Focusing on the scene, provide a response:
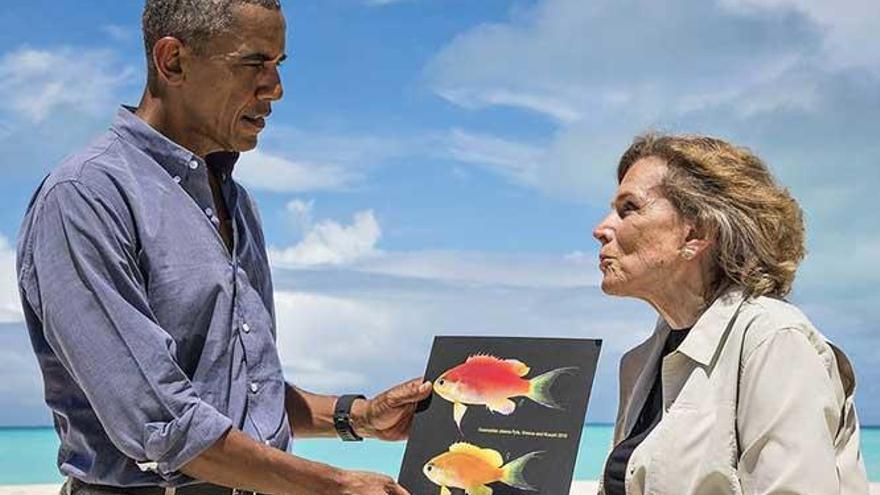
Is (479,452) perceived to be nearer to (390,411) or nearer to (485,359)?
(485,359)

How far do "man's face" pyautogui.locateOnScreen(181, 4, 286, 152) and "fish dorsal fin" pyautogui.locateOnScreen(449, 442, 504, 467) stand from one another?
960mm

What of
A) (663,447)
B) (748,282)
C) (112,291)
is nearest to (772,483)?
(663,447)

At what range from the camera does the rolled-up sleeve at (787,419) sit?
2936 millimetres

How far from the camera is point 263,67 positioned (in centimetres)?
315

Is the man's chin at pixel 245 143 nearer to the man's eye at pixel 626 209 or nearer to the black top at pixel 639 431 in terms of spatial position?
the man's eye at pixel 626 209

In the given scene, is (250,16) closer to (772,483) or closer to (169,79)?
(169,79)

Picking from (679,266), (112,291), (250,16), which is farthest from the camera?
(679,266)

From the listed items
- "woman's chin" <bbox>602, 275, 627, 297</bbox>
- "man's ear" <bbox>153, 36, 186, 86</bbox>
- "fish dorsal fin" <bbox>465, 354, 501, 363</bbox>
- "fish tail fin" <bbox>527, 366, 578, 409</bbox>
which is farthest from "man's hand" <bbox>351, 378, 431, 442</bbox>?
"man's ear" <bbox>153, 36, 186, 86</bbox>

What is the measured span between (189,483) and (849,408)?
162cm

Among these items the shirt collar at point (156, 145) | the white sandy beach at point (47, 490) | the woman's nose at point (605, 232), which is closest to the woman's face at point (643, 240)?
the woman's nose at point (605, 232)

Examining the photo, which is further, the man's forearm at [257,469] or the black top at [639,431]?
the black top at [639,431]

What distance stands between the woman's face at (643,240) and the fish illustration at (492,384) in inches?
11.8

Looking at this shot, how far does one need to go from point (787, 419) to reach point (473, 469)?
0.83 m

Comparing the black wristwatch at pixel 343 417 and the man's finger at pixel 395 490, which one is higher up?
the black wristwatch at pixel 343 417
